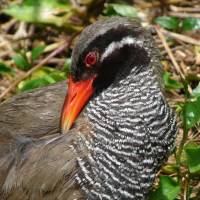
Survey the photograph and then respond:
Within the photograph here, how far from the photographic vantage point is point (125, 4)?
708cm

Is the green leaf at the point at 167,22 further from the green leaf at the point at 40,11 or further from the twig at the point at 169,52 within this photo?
the green leaf at the point at 40,11

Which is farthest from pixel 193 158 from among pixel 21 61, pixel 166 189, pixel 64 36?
pixel 64 36

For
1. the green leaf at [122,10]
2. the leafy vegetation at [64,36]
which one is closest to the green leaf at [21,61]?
the leafy vegetation at [64,36]

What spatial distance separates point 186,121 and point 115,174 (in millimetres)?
592

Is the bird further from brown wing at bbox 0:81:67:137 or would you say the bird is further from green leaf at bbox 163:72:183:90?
green leaf at bbox 163:72:183:90

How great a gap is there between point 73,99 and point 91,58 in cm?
30

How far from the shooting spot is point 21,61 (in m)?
6.42

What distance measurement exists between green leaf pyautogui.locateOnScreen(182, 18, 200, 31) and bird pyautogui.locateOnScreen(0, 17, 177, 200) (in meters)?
1.59

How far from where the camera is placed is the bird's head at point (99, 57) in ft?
15.3

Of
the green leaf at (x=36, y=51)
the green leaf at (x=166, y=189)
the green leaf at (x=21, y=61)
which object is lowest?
the green leaf at (x=166, y=189)

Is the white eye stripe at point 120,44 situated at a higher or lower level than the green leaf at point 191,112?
higher

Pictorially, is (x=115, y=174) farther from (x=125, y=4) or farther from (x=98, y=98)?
(x=125, y=4)

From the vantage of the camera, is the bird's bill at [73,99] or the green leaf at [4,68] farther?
the green leaf at [4,68]

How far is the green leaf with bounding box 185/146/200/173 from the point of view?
4953 mm
